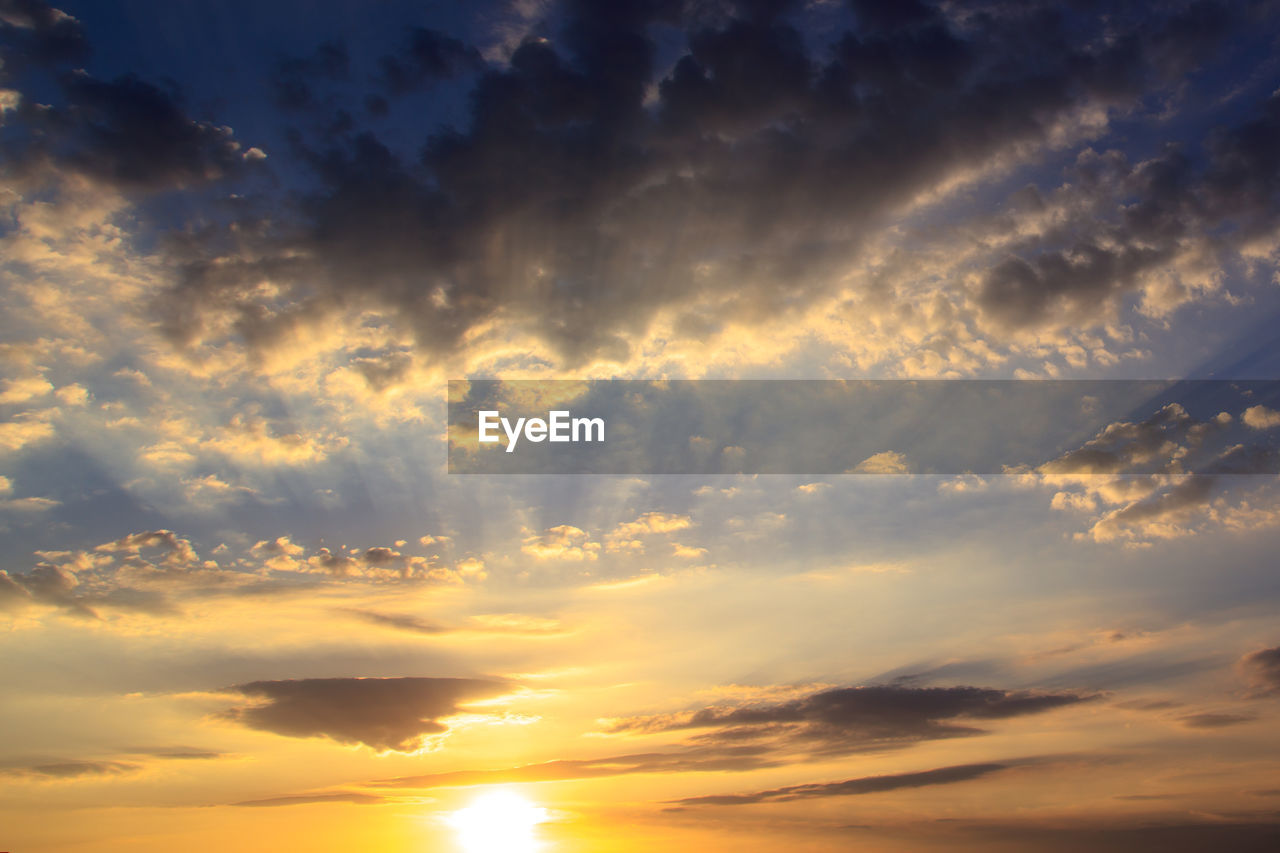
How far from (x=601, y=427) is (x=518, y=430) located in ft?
18.1

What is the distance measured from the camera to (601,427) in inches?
3472

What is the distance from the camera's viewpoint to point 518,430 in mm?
88750
